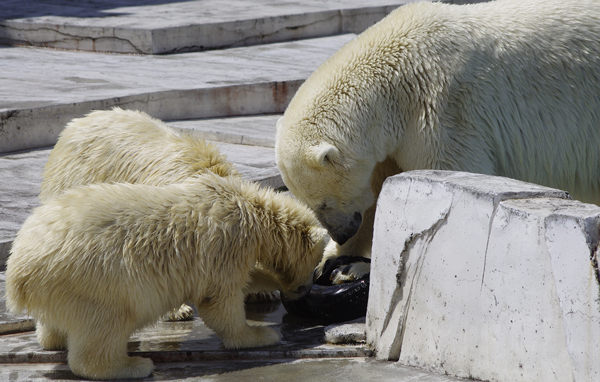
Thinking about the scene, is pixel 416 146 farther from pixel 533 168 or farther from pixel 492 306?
pixel 492 306

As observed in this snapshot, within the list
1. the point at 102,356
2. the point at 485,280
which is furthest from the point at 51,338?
the point at 485,280

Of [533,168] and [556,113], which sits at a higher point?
[556,113]

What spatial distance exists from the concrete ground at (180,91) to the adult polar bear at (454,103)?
91 centimetres

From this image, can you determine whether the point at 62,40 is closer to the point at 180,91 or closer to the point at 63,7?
the point at 63,7

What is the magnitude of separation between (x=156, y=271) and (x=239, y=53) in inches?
257

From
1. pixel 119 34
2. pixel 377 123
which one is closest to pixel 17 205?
pixel 377 123

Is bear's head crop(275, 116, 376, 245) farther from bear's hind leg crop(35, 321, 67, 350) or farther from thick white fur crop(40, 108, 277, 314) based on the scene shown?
bear's hind leg crop(35, 321, 67, 350)

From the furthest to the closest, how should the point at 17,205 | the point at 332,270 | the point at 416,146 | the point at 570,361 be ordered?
1. the point at 17,205
2. the point at 332,270
3. the point at 416,146
4. the point at 570,361

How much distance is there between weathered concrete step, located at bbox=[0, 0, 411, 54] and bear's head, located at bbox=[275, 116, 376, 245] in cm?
530

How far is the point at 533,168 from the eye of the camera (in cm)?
404

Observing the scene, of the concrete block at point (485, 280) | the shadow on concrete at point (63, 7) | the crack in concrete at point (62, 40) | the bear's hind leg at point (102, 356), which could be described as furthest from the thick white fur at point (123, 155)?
the shadow on concrete at point (63, 7)

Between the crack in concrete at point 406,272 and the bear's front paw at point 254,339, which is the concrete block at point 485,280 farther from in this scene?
the bear's front paw at point 254,339

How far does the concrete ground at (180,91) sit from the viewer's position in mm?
3311

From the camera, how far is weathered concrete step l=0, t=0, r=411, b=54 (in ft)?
29.6
